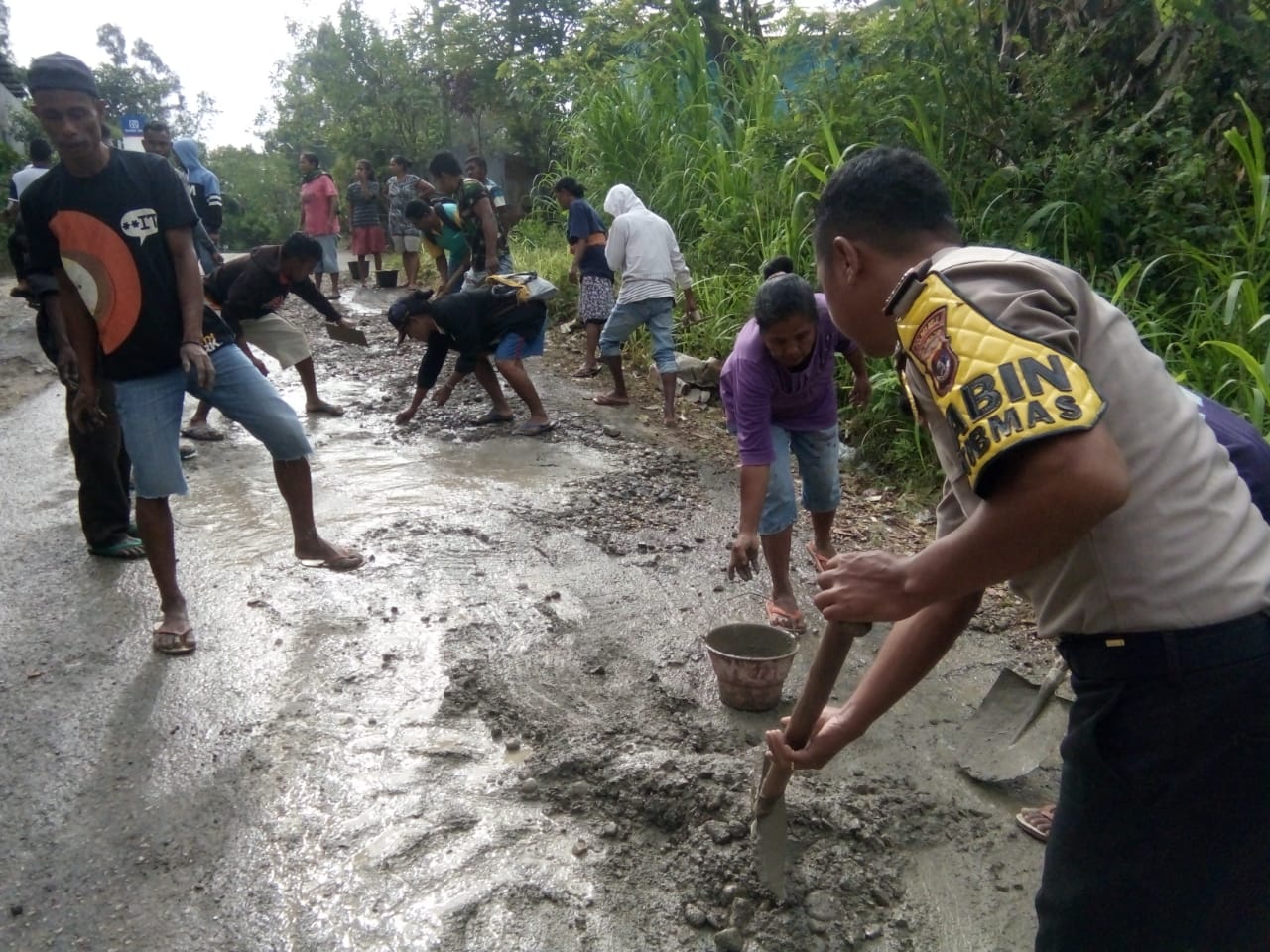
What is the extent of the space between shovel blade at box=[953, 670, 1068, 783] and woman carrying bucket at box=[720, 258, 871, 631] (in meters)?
0.89

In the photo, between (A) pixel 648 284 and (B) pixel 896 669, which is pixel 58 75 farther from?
(A) pixel 648 284

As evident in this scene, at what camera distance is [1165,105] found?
5281 millimetres

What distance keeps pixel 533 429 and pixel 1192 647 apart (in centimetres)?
540

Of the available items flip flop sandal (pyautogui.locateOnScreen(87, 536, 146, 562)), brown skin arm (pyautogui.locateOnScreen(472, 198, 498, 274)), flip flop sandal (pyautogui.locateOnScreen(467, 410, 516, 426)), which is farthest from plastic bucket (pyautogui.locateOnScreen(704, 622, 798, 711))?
brown skin arm (pyautogui.locateOnScreen(472, 198, 498, 274))

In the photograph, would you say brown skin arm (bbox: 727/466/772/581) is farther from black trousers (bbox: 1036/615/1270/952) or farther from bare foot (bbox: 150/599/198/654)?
bare foot (bbox: 150/599/198/654)

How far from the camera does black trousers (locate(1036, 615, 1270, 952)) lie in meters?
1.28

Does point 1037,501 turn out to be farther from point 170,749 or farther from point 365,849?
point 170,749

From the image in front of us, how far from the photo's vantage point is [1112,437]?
1.27 meters

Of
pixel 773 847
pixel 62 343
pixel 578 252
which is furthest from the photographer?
pixel 578 252

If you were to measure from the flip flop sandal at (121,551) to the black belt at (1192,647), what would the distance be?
4294 mm

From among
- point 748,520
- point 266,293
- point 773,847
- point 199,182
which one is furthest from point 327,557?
point 199,182

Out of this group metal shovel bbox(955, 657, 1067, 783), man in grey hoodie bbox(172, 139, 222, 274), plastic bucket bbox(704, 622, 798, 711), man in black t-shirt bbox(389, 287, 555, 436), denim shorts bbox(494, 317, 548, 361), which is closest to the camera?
metal shovel bbox(955, 657, 1067, 783)

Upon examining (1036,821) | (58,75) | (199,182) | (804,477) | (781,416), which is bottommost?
(1036,821)

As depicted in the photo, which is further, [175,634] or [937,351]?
[175,634]
